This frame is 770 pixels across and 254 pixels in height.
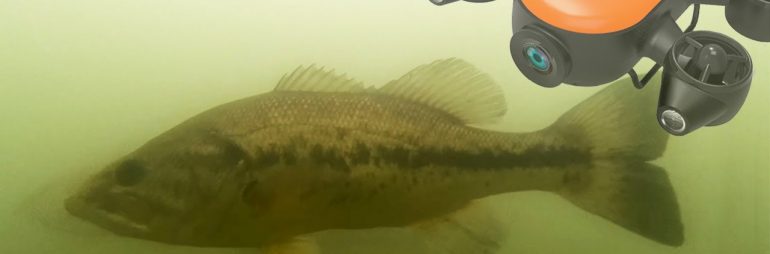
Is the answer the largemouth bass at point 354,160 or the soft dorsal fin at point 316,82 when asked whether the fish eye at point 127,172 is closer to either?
the largemouth bass at point 354,160

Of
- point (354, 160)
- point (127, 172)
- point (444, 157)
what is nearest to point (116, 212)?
point (127, 172)

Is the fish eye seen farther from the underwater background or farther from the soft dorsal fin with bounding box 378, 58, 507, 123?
the soft dorsal fin with bounding box 378, 58, 507, 123

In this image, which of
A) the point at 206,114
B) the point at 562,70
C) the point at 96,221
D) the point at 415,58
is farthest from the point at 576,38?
the point at 96,221

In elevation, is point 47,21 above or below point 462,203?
above

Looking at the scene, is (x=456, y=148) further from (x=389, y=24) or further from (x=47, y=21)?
(x=47, y=21)

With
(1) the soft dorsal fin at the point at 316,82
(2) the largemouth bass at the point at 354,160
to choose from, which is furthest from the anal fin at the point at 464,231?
(1) the soft dorsal fin at the point at 316,82

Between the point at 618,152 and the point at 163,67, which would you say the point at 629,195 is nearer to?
the point at 618,152
